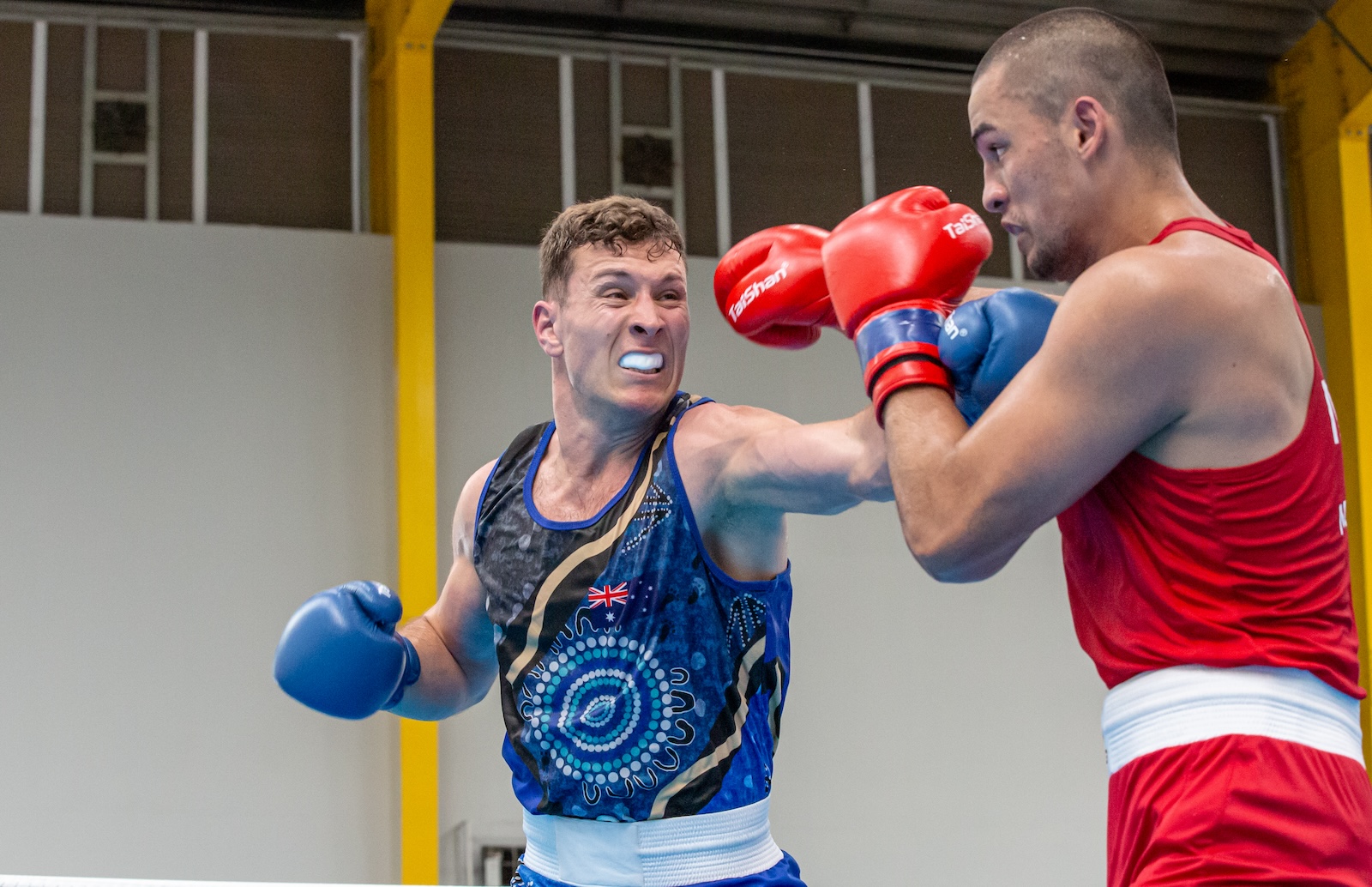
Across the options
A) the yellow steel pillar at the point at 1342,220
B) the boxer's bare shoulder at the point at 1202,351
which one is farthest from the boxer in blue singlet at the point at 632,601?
the yellow steel pillar at the point at 1342,220

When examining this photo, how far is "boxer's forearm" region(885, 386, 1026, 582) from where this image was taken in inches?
72.4

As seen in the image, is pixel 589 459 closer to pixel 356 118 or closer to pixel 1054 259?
pixel 1054 259

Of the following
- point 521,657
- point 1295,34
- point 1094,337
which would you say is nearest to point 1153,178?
point 1094,337

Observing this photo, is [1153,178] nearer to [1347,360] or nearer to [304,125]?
[304,125]

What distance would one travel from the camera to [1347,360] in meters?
8.21

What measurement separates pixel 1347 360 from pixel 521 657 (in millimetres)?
7006

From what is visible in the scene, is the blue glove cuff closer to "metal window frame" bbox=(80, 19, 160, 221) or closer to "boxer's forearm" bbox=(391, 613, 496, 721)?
"boxer's forearm" bbox=(391, 613, 496, 721)

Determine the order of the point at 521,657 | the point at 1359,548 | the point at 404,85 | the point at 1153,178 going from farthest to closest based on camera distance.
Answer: the point at 1359,548
the point at 404,85
the point at 521,657
the point at 1153,178

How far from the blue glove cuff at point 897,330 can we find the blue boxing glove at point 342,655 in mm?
1257

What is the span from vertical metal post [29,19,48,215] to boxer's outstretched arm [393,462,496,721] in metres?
4.83

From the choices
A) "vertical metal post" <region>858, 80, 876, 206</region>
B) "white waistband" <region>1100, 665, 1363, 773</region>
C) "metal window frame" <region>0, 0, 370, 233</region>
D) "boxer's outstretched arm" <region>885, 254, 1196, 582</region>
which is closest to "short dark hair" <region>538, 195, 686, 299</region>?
"boxer's outstretched arm" <region>885, 254, 1196, 582</region>

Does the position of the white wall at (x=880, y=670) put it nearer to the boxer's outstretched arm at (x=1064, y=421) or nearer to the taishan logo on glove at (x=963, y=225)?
the taishan logo on glove at (x=963, y=225)

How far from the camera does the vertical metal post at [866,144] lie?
26.8 ft

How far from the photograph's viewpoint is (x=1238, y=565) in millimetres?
1764
